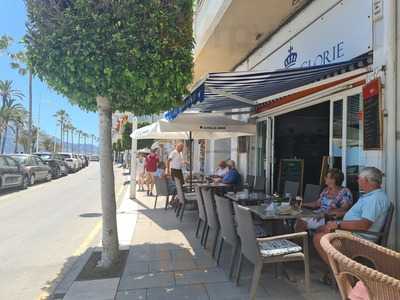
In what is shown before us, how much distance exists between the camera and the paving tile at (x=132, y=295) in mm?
4051

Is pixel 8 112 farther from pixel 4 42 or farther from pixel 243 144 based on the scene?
pixel 243 144

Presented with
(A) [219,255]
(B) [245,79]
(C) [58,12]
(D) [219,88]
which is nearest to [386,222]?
(A) [219,255]

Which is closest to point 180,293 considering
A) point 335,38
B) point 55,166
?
point 335,38

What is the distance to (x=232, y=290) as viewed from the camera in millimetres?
4223

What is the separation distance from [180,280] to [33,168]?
15.8m

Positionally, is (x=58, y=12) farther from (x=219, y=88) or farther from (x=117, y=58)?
(x=219, y=88)

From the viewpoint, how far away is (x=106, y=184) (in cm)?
514

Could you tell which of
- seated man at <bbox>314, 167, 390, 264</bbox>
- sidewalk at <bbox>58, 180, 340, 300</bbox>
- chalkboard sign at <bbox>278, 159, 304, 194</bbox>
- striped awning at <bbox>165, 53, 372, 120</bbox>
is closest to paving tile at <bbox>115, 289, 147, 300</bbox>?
sidewalk at <bbox>58, 180, 340, 300</bbox>

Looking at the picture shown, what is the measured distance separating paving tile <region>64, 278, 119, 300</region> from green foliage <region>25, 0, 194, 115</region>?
92.4 inches

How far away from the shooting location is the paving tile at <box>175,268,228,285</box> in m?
4.54

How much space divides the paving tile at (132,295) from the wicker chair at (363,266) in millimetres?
2389

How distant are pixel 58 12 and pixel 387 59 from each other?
413 centimetres

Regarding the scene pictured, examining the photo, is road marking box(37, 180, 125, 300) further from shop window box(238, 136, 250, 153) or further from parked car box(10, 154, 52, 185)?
parked car box(10, 154, 52, 185)

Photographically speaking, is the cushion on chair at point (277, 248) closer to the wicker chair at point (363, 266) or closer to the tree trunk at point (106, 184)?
the wicker chair at point (363, 266)
